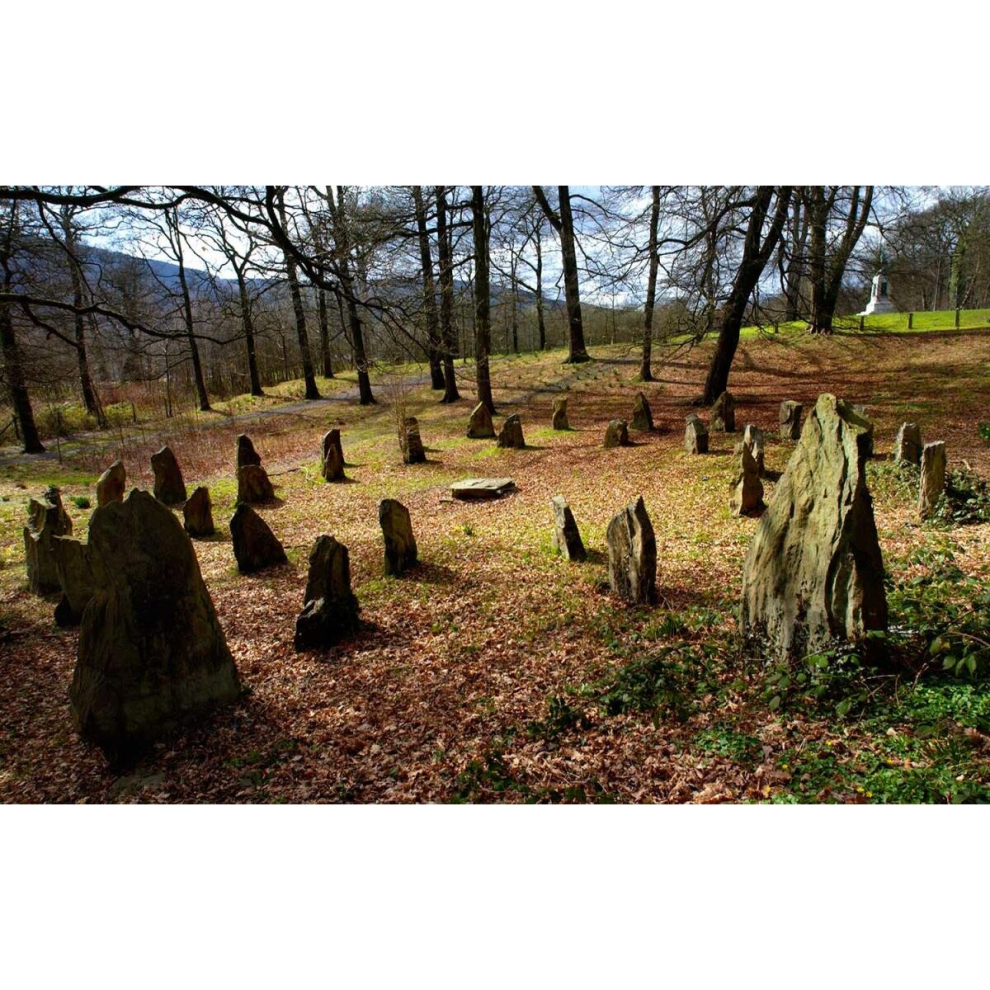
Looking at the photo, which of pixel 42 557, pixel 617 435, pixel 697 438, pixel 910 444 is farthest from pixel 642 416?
pixel 42 557

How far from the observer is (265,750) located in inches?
127

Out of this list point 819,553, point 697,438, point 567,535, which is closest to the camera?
point 819,553

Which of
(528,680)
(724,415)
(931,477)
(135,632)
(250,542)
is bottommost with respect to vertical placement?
(528,680)

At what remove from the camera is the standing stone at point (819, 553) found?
9.97 feet

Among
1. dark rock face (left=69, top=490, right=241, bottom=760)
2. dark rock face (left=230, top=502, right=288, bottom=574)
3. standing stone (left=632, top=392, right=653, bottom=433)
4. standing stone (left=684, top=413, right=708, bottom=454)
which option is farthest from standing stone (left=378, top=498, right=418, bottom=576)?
standing stone (left=632, top=392, right=653, bottom=433)

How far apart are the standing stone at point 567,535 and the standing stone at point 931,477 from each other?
343 centimetres

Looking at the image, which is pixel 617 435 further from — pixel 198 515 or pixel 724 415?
pixel 198 515

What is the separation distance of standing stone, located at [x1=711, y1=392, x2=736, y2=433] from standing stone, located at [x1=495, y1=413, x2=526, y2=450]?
147 inches

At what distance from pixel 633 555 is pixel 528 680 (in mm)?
1512

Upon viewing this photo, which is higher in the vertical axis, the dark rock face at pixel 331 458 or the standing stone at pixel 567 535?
the dark rock face at pixel 331 458

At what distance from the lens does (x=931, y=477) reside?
561 centimetres

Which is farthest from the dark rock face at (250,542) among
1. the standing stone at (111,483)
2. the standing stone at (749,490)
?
the standing stone at (749,490)

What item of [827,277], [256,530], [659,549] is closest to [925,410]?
[827,277]

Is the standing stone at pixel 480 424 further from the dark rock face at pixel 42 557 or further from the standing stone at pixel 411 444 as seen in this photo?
the dark rock face at pixel 42 557
